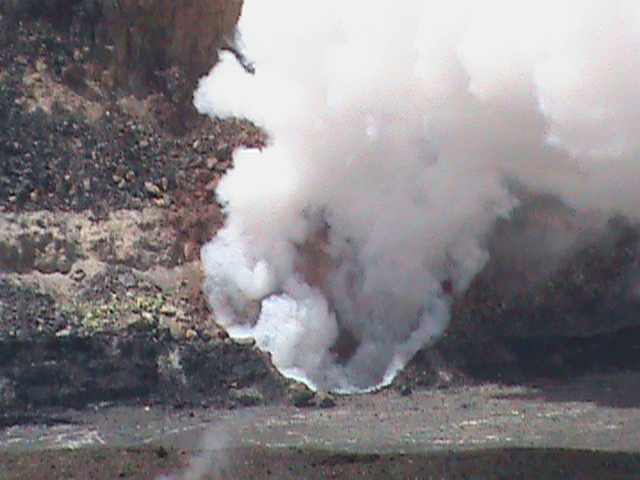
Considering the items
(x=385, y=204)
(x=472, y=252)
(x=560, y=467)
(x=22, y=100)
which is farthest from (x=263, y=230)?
(x=560, y=467)

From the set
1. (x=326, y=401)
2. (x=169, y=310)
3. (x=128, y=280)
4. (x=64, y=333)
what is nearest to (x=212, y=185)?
(x=128, y=280)

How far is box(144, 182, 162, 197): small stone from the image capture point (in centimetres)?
3434

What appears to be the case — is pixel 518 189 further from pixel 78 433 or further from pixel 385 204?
pixel 78 433

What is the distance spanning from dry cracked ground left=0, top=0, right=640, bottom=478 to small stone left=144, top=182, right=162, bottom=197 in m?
Result: 0.06

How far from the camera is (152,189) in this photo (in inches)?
1353

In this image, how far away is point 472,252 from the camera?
32.5m

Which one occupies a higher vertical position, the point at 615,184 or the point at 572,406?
the point at 615,184

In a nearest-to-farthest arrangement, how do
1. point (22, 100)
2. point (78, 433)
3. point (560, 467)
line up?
point (560, 467) → point (78, 433) → point (22, 100)

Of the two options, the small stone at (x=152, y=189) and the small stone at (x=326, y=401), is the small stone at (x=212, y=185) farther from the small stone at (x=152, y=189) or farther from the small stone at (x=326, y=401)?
the small stone at (x=326, y=401)

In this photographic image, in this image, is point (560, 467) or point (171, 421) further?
point (171, 421)

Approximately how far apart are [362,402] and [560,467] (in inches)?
376

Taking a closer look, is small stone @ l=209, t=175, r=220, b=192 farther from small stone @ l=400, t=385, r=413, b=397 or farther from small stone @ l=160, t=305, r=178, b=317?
small stone @ l=400, t=385, r=413, b=397

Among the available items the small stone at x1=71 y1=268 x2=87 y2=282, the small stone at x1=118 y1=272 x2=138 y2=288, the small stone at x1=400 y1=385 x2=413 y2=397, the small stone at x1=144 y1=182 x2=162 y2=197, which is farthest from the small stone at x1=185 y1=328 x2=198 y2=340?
the small stone at x1=144 y1=182 x2=162 y2=197

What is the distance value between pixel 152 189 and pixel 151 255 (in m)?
2.34
